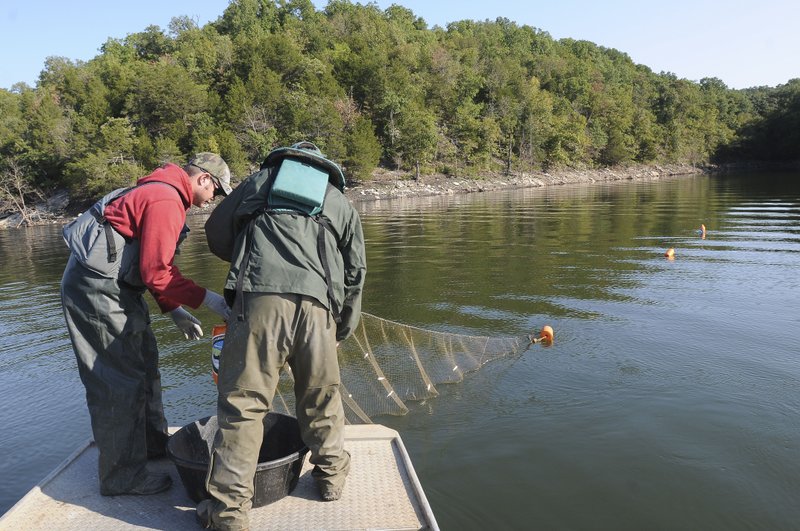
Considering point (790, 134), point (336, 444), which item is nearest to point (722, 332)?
point (336, 444)

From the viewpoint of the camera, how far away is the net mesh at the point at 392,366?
21.3 feet

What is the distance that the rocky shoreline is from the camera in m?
54.3

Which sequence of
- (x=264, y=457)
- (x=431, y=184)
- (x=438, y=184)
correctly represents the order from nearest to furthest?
(x=264, y=457) → (x=431, y=184) → (x=438, y=184)

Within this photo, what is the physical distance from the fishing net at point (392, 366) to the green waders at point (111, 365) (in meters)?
2.27

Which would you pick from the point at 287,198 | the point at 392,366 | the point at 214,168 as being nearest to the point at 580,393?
the point at 392,366

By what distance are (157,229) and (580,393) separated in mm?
5432

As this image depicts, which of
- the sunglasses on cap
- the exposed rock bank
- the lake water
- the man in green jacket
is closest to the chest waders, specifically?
the sunglasses on cap

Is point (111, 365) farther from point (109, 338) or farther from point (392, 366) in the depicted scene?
point (392, 366)

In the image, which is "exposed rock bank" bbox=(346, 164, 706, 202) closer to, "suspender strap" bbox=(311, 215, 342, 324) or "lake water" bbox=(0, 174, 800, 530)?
"lake water" bbox=(0, 174, 800, 530)

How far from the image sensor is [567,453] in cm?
546

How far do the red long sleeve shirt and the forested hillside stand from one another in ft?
190

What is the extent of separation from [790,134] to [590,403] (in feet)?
426

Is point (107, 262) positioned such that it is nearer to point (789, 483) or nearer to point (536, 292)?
point (789, 483)

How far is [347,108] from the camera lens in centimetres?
7812
